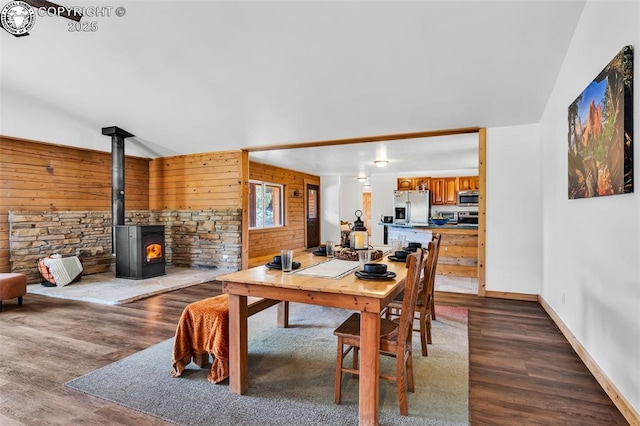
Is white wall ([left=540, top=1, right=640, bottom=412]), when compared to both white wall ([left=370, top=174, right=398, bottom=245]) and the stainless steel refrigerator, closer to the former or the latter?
the stainless steel refrigerator

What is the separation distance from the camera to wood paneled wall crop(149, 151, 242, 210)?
21.3 feet

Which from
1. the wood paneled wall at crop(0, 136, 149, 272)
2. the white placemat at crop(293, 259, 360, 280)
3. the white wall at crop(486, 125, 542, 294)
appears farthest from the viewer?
the wood paneled wall at crop(0, 136, 149, 272)

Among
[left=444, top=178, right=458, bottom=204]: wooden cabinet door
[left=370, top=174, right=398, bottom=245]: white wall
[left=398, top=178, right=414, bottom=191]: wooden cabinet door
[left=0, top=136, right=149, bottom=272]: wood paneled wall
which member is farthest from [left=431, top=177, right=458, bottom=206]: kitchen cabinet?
[left=0, top=136, right=149, bottom=272]: wood paneled wall

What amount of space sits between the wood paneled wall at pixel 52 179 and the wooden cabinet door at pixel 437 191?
7247mm

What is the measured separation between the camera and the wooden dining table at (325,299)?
1.86 m

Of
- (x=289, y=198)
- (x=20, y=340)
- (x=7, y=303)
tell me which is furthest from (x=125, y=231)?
Answer: (x=289, y=198)

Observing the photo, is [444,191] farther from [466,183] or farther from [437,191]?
[466,183]

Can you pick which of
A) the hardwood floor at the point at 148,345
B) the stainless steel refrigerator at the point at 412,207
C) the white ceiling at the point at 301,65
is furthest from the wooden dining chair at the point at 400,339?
the stainless steel refrigerator at the point at 412,207

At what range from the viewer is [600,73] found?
7.73ft

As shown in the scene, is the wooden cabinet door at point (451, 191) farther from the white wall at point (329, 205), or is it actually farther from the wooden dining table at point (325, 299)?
the wooden dining table at point (325, 299)

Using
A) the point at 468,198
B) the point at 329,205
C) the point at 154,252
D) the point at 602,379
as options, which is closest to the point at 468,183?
the point at 468,198

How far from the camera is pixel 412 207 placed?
30.4ft

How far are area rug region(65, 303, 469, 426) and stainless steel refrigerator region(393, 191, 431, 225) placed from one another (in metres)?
6.27

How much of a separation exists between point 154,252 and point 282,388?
4.36 metres
